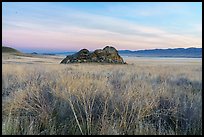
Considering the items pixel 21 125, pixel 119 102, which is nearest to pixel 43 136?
pixel 21 125

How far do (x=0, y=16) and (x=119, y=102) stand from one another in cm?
252

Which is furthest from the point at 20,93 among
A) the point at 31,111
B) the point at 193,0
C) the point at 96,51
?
the point at 96,51

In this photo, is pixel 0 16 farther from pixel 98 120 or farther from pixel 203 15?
pixel 203 15

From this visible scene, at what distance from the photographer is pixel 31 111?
493 centimetres

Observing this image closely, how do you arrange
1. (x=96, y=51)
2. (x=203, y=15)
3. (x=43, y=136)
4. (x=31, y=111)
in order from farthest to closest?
(x=96, y=51), (x=31, y=111), (x=43, y=136), (x=203, y=15)

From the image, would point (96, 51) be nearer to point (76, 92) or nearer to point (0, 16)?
point (76, 92)

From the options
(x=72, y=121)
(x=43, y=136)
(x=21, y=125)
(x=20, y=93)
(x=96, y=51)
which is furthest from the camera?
(x=96, y=51)

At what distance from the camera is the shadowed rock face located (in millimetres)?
28844

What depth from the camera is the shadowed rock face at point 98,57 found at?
28.8 meters

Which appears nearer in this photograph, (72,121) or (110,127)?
(110,127)

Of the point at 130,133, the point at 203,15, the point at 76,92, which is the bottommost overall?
the point at 130,133

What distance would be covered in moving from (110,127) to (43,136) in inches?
36.9

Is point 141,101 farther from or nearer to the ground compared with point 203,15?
nearer to the ground

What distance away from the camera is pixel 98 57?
2952 cm
